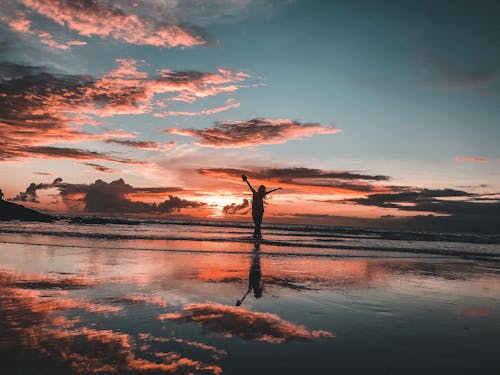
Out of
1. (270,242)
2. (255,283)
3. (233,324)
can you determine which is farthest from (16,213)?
(233,324)

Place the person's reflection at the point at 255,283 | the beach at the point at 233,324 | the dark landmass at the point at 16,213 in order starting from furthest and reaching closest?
the dark landmass at the point at 16,213 < the person's reflection at the point at 255,283 < the beach at the point at 233,324

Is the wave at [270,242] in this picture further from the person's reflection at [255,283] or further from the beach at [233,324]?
the beach at [233,324]

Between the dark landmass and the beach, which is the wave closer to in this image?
the beach

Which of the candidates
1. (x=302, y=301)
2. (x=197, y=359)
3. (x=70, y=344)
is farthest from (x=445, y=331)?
(x=70, y=344)

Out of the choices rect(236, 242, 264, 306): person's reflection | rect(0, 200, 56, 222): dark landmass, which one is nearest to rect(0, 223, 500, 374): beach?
rect(236, 242, 264, 306): person's reflection

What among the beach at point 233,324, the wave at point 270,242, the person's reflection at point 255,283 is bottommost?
the wave at point 270,242

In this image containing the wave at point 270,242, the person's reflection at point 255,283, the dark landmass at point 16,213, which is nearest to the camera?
the person's reflection at point 255,283

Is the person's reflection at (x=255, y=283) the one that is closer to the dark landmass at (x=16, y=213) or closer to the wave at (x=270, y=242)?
the wave at (x=270, y=242)

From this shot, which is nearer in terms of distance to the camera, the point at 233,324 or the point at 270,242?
the point at 233,324

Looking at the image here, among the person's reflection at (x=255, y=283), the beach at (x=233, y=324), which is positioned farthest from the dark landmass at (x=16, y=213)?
the person's reflection at (x=255, y=283)

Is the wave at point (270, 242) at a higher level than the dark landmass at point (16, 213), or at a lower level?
lower

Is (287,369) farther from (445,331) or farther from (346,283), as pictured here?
(346,283)

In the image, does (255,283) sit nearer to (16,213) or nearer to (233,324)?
(233,324)

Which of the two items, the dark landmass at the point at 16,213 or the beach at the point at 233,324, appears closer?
the beach at the point at 233,324
